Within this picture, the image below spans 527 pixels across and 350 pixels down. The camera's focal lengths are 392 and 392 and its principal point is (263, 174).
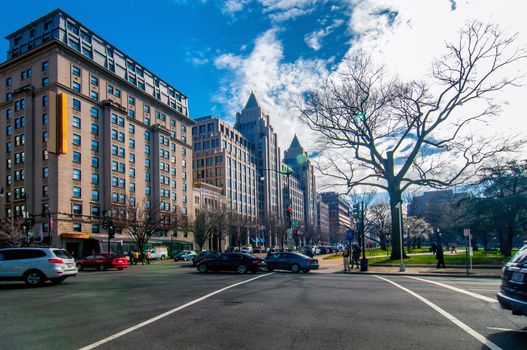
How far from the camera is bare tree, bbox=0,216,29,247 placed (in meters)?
49.2

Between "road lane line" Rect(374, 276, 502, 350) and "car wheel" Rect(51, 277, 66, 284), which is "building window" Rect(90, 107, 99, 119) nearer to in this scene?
"car wheel" Rect(51, 277, 66, 284)

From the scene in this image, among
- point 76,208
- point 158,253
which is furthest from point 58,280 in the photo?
point 76,208

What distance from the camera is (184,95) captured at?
89.2 m

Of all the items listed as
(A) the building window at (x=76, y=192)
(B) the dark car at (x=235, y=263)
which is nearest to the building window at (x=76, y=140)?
(A) the building window at (x=76, y=192)

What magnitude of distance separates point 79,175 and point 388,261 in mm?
47338

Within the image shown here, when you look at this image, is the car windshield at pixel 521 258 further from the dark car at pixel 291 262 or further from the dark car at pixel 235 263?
the dark car at pixel 291 262

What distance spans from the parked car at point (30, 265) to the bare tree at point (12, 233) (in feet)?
115

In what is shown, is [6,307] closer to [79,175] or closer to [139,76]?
[79,175]

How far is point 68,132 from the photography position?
5734 centimetres

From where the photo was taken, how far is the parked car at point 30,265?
1645 cm

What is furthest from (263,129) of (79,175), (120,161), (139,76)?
(79,175)

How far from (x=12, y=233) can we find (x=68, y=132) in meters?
16.1

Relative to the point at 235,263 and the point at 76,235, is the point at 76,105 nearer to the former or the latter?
the point at 76,235

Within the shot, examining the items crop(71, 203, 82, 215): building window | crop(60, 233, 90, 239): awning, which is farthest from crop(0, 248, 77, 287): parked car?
crop(71, 203, 82, 215): building window
